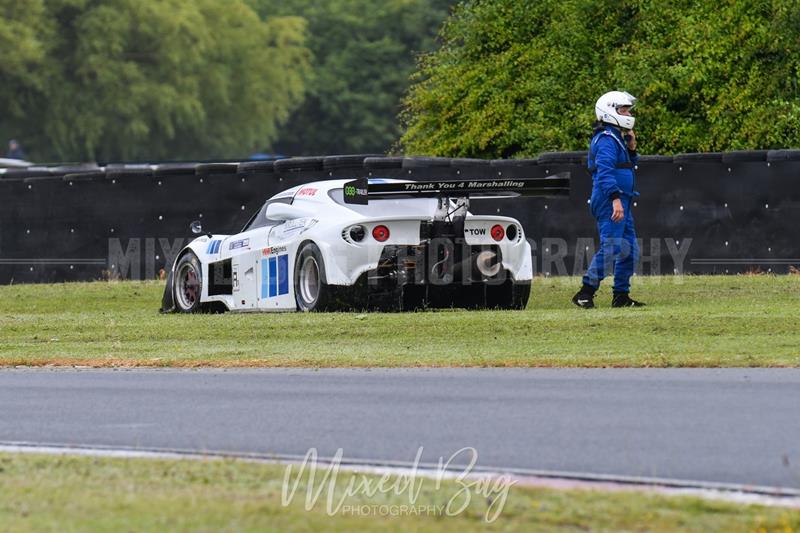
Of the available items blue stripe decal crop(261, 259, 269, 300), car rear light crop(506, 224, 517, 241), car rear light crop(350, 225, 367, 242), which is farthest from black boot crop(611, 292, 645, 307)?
blue stripe decal crop(261, 259, 269, 300)

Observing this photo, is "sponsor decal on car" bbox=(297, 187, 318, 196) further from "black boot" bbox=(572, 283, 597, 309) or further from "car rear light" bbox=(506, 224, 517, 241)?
"black boot" bbox=(572, 283, 597, 309)

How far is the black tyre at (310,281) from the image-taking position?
15.5 meters

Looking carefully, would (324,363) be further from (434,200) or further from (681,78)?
(681,78)

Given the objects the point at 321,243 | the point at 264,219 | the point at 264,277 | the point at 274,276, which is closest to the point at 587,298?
the point at 321,243

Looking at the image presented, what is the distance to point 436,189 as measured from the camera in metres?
14.9

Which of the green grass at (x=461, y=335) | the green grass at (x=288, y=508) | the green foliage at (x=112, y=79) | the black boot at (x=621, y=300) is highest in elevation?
the green foliage at (x=112, y=79)

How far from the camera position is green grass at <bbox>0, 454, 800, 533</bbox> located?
5898mm

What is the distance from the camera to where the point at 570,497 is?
6.37 meters

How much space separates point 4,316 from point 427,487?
39.2 ft

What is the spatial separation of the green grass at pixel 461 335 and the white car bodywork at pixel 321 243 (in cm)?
36

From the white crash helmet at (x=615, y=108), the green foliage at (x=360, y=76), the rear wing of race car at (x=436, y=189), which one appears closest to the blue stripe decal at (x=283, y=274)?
the rear wing of race car at (x=436, y=189)

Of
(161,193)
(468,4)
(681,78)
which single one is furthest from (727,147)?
(161,193)

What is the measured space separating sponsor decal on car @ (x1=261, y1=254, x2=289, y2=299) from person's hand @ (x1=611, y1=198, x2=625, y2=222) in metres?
2.98

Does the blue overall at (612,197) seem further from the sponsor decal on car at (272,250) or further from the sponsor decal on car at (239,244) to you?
the sponsor decal on car at (239,244)
